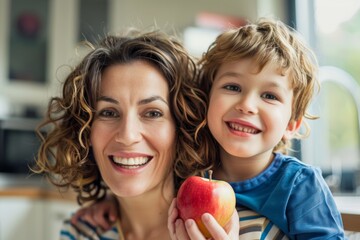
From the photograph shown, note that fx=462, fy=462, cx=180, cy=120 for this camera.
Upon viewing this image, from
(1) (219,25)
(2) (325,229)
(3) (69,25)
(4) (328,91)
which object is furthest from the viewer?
(3) (69,25)

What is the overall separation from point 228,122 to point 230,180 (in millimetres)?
160

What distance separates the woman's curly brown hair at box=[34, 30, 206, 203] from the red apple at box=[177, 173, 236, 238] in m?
0.19

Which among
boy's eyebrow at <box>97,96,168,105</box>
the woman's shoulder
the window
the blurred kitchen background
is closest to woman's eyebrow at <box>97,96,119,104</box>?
boy's eyebrow at <box>97,96,168,105</box>

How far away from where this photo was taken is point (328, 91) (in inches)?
107

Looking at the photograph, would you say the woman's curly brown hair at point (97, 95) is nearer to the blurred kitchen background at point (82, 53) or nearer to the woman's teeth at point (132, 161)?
the woman's teeth at point (132, 161)

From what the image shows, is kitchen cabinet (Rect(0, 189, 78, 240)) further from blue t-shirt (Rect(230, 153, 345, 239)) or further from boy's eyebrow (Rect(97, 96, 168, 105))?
blue t-shirt (Rect(230, 153, 345, 239))

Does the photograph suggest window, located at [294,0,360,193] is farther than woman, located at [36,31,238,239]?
Yes

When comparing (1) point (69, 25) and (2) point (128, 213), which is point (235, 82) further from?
(1) point (69, 25)

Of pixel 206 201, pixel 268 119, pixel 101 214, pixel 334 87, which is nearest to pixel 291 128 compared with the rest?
pixel 268 119

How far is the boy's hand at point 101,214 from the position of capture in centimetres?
129

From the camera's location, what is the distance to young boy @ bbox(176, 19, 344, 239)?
950 millimetres

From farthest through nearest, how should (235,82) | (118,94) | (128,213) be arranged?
1. (128,213)
2. (118,94)
3. (235,82)

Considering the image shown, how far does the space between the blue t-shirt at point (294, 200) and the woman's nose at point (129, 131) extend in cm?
26

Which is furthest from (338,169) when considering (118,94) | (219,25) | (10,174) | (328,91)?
(10,174)
